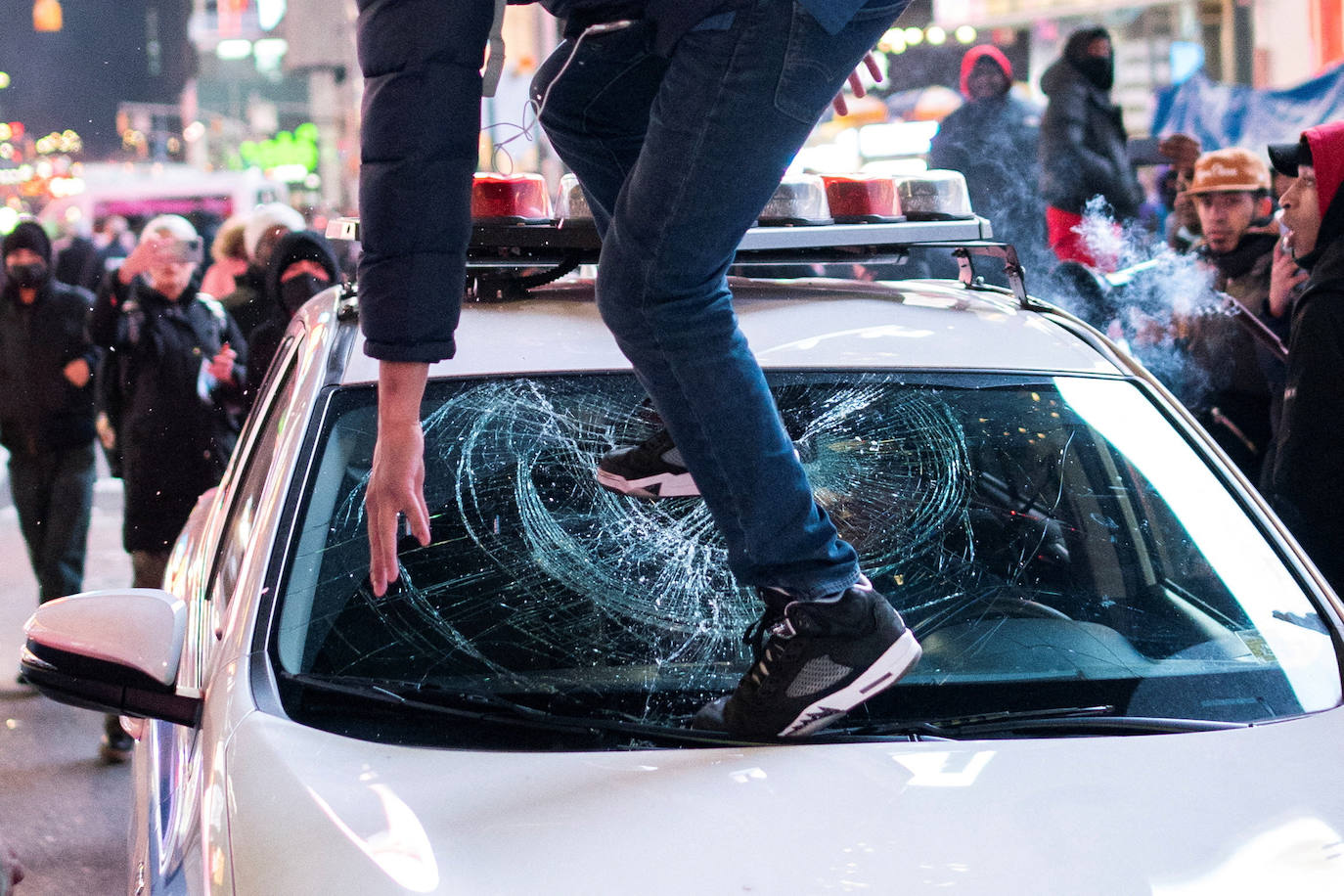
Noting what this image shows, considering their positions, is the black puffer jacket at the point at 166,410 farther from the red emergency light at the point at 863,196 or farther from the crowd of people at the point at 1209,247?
the red emergency light at the point at 863,196

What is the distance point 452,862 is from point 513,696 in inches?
16.6

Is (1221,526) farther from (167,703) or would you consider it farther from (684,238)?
(167,703)

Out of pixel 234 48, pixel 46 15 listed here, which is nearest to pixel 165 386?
pixel 46 15

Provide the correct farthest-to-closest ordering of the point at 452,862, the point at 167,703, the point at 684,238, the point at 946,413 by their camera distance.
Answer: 1. the point at 946,413
2. the point at 167,703
3. the point at 684,238
4. the point at 452,862

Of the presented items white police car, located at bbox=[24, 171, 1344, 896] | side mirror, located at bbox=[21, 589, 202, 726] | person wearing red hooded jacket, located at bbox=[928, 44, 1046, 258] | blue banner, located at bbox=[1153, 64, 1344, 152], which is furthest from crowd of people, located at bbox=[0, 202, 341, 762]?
blue banner, located at bbox=[1153, 64, 1344, 152]

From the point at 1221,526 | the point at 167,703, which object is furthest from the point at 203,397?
the point at 1221,526

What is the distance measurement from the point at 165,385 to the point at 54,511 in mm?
992

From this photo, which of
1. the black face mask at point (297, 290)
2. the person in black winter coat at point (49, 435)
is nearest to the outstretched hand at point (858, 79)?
the black face mask at point (297, 290)

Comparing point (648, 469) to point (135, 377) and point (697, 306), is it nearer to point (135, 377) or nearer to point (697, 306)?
point (697, 306)

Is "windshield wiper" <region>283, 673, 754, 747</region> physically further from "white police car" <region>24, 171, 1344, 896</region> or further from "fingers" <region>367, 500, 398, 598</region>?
"fingers" <region>367, 500, 398, 598</region>

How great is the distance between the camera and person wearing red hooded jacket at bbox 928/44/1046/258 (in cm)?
612

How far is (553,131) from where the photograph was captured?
202 centimetres

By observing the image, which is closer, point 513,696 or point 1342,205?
point 513,696

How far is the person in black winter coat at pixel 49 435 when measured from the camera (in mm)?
6121
